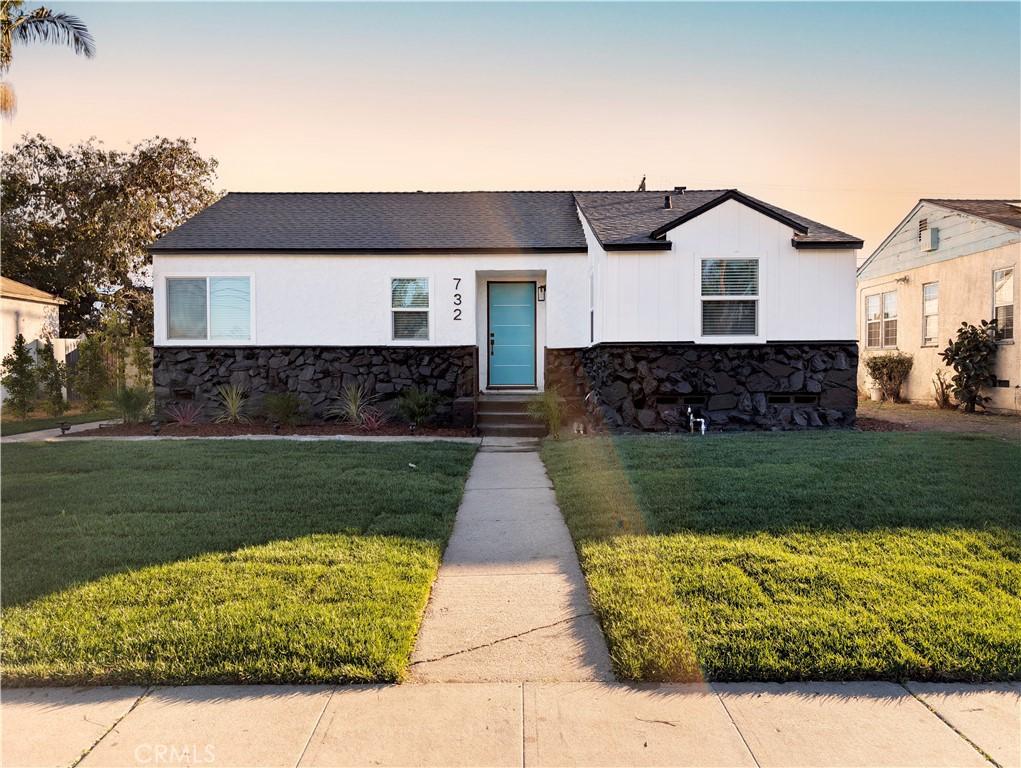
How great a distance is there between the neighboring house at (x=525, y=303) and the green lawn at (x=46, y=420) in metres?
2.31

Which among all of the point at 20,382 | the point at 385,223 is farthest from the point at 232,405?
the point at 20,382

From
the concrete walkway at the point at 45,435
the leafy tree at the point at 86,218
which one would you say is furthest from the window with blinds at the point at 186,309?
the leafy tree at the point at 86,218

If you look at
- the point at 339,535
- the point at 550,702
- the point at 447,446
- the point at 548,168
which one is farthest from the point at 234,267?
the point at 550,702

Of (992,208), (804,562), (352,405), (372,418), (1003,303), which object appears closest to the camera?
(804,562)

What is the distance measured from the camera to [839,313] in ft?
38.0

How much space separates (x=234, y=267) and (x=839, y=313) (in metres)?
10.9

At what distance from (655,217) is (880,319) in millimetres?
9472

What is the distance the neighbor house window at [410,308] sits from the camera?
43.4 ft

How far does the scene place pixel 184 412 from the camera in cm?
1288

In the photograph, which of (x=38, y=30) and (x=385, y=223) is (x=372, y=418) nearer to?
(x=385, y=223)

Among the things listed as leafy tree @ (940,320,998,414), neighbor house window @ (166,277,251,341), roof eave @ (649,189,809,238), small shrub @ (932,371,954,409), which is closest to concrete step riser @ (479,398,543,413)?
roof eave @ (649,189,809,238)

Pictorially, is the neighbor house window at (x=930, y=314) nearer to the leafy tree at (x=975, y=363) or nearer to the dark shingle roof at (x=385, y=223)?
the leafy tree at (x=975, y=363)

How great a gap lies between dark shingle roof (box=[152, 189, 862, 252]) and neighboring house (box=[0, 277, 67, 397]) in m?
7.26

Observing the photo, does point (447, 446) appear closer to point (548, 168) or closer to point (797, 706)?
point (797, 706)
